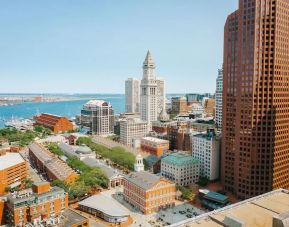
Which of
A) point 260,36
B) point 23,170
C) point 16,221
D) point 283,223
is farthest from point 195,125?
point 283,223

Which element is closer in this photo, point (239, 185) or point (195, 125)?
point (239, 185)

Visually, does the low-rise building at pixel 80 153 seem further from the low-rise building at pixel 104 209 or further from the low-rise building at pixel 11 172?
the low-rise building at pixel 104 209

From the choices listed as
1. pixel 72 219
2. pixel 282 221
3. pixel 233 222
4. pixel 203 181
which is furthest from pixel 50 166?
pixel 282 221

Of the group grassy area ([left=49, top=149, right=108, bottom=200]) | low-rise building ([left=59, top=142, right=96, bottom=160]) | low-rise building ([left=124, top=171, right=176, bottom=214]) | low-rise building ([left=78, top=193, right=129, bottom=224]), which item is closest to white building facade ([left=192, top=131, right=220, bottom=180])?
low-rise building ([left=124, top=171, right=176, bottom=214])

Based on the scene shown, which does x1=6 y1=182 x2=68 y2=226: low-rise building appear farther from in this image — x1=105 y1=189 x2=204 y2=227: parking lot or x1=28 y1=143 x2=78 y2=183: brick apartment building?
x1=105 y1=189 x2=204 y2=227: parking lot

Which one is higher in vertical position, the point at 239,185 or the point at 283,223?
the point at 283,223

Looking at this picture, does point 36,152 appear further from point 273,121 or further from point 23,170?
point 273,121

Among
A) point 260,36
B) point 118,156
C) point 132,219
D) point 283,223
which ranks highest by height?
point 260,36
